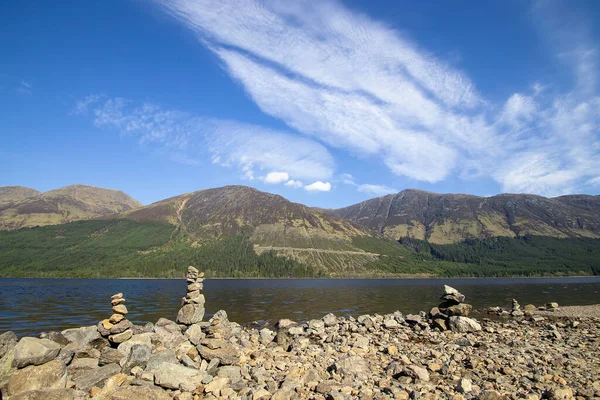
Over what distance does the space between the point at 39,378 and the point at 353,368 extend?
15187 mm

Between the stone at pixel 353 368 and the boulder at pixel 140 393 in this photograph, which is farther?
the stone at pixel 353 368

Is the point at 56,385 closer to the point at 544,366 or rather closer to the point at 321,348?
the point at 321,348

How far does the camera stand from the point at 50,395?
13.6 m

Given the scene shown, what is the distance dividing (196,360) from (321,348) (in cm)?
967

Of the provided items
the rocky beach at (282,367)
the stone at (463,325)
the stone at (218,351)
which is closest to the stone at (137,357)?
the rocky beach at (282,367)

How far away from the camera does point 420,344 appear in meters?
27.2

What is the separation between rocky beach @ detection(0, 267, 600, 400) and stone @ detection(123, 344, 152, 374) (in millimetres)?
55

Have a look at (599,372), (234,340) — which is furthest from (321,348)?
(599,372)

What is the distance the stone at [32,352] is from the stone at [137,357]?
3.50 metres

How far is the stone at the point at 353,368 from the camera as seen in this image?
694 inches

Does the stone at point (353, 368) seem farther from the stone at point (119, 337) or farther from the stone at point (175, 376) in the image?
the stone at point (119, 337)

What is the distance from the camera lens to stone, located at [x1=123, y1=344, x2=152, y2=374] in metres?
18.0

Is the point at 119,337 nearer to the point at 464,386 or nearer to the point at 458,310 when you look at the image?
the point at 464,386

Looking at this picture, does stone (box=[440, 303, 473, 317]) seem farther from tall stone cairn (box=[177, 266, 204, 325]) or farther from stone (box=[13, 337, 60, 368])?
stone (box=[13, 337, 60, 368])
